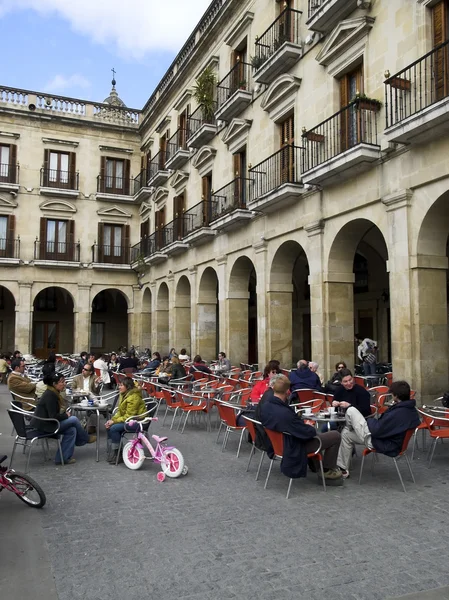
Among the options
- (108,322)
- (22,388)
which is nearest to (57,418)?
(22,388)

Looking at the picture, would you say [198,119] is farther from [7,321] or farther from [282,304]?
[7,321]

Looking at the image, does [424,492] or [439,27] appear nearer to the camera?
[424,492]

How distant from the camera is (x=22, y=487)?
504 cm

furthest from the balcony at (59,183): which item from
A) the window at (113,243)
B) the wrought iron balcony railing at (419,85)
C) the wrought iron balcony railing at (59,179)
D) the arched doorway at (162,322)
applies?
the wrought iron balcony railing at (419,85)

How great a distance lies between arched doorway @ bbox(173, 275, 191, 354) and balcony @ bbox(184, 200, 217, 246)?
2867 mm

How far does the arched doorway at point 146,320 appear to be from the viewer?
27672 millimetres

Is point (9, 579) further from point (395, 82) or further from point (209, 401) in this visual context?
point (395, 82)

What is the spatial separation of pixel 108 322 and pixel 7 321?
5926 millimetres

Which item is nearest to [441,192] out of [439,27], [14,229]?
[439,27]

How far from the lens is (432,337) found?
9922mm

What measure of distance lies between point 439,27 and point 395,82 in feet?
4.25

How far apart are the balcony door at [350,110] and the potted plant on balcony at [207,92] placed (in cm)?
757

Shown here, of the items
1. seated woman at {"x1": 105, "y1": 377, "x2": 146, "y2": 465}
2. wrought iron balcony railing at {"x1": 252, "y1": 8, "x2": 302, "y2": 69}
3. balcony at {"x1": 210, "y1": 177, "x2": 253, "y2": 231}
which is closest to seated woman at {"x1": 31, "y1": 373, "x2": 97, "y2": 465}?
seated woman at {"x1": 105, "y1": 377, "x2": 146, "y2": 465}

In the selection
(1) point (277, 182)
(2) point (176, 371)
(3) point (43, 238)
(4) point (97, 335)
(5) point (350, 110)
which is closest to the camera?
(5) point (350, 110)
